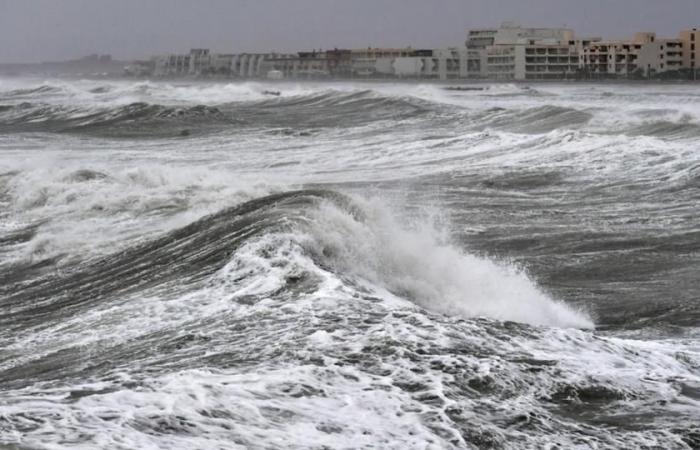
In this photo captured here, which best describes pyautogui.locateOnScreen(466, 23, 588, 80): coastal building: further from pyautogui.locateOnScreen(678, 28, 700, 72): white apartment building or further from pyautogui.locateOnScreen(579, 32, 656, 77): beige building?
pyautogui.locateOnScreen(678, 28, 700, 72): white apartment building

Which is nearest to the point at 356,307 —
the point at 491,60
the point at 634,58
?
the point at 634,58

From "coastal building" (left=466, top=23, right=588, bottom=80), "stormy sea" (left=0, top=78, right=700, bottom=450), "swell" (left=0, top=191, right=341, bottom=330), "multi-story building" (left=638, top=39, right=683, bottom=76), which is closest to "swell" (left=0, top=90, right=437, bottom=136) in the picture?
"stormy sea" (left=0, top=78, right=700, bottom=450)

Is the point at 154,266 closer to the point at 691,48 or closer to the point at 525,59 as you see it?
the point at 691,48

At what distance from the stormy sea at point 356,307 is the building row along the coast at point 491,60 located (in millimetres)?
64786

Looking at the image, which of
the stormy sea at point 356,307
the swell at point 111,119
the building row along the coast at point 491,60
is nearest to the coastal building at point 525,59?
the building row along the coast at point 491,60

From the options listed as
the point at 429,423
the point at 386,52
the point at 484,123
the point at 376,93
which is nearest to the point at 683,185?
the point at 429,423

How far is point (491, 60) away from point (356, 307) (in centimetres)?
9234

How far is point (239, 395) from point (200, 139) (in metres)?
26.4

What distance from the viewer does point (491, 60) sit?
324ft

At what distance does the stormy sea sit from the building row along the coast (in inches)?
2551

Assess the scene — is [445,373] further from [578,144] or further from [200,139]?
[200,139]

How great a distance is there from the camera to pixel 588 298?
10.6 metres

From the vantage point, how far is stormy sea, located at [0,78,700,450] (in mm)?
6078

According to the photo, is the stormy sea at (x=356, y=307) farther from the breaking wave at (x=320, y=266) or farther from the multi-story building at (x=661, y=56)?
the multi-story building at (x=661, y=56)
